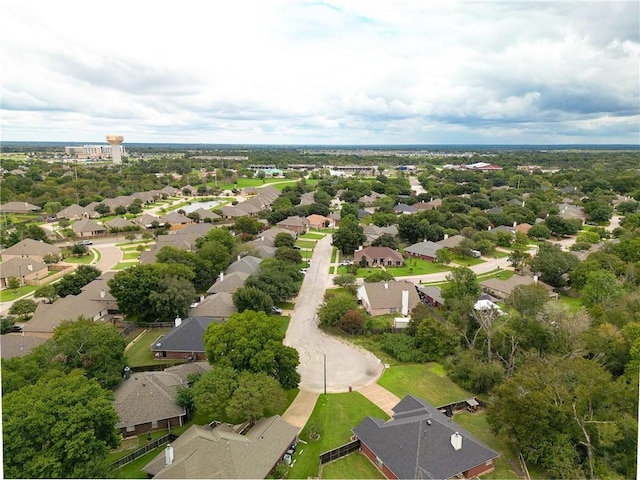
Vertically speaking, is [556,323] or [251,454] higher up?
[556,323]

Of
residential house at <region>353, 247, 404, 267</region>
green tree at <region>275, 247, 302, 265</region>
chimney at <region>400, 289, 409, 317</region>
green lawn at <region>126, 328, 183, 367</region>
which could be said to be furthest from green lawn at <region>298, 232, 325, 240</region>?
green lawn at <region>126, 328, 183, 367</region>

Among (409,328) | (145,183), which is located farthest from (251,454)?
(145,183)

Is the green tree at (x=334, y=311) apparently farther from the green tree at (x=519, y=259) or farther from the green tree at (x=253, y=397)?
the green tree at (x=519, y=259)

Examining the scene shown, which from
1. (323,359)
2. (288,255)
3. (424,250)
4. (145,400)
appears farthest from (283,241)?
(145,400)

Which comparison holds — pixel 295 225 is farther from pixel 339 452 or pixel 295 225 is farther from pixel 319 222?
pixel 339 452

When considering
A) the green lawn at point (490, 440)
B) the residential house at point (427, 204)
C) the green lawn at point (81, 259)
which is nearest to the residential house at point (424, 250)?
the residential house at point (427, 204)

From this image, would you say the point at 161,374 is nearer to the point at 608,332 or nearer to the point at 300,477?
the point at 300,477

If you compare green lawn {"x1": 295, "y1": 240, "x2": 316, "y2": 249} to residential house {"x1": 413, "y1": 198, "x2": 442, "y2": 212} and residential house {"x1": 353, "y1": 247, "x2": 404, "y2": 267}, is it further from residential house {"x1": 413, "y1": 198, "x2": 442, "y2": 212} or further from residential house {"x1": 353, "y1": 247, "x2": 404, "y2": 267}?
residential house {"x1": 413, "y1": 198, "x2": 442, "y2": 212}
